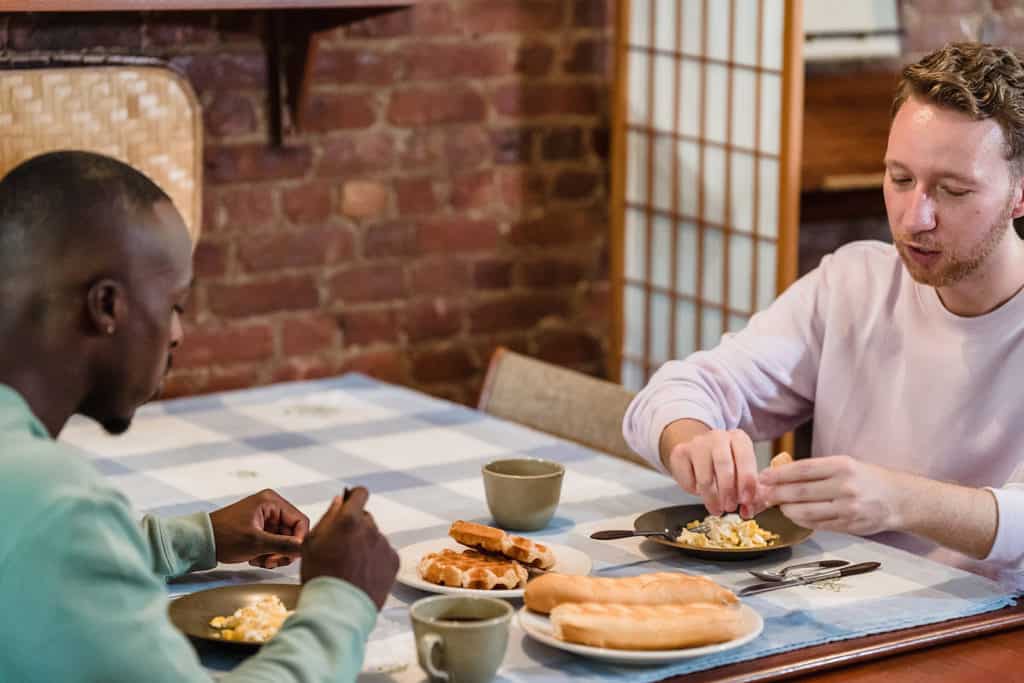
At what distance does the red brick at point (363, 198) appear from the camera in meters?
3.12

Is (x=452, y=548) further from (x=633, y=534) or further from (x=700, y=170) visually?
(x=700, y=170)

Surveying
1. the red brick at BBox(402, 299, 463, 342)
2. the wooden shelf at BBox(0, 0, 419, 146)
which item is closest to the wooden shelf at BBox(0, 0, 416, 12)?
the wooden shelf at BBox(0, 0, 419, 146)

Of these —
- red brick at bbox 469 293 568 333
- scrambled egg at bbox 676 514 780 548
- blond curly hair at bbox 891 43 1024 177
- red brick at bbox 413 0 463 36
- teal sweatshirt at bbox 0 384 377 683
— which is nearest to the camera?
teal sweatshirt at bbox 0 384 377 683

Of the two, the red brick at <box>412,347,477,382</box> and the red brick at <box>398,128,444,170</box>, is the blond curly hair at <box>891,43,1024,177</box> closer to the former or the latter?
the red brick at <box>398,128,444,170</box>

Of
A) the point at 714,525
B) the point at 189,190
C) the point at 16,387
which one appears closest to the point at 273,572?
the point at 714,525

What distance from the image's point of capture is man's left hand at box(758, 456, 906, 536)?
155 centimetres

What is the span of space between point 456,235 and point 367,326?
0.27m

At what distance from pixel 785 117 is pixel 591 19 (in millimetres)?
605

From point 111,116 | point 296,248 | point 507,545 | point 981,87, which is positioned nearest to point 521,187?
point 296,248

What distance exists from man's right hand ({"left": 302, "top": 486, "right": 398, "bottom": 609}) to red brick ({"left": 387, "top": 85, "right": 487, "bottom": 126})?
2.00m

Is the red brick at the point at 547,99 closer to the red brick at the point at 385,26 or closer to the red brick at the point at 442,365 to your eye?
the red brick at the point at 385,26

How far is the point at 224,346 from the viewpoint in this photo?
9.94 ft

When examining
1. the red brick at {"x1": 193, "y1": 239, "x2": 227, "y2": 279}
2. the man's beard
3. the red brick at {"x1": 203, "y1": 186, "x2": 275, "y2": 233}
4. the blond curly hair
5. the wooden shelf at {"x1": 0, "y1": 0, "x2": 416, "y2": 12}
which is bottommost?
the red brick at {"x1": 193, "y1": 239, "x2": 227, "y2": 279}

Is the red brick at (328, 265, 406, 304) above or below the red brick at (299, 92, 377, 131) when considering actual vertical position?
below
